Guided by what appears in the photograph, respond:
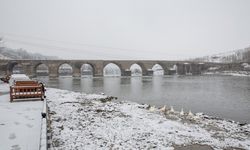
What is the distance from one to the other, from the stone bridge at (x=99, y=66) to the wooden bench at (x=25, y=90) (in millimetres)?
53262

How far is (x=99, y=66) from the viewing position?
2822 inches

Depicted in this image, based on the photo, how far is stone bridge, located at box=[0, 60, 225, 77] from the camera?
62.6m

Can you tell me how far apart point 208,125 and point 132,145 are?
4999mm

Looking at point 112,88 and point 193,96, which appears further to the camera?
point 112,88

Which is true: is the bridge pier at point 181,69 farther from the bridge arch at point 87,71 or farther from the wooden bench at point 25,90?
the wooden bench at point 25,90

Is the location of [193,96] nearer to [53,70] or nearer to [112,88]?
[112,88]

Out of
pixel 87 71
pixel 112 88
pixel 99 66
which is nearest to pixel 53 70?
pixel 99 66

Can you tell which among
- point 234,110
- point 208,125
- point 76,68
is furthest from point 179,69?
point 208,125

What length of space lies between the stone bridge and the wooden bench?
175ft

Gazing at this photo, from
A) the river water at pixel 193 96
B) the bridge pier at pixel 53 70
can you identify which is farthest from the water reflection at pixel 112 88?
the bridge pier at pixel 53 70

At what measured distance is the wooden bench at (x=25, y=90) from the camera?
41.7ft

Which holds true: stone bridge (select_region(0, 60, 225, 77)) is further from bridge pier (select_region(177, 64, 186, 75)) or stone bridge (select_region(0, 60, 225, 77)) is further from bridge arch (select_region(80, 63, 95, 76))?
bridge arch (select_region(80, 63, 95, 76))

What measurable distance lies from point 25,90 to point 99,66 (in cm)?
5892

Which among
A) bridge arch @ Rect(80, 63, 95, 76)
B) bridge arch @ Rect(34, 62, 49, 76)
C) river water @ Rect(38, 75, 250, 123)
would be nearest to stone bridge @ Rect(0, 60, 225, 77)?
bridge arch @ Rect(34, 62, 49, 76)
